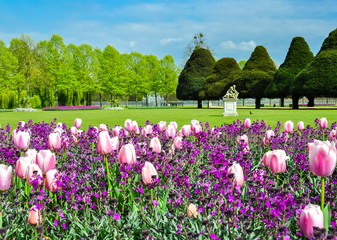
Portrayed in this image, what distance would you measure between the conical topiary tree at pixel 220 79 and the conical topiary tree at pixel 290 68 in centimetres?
723

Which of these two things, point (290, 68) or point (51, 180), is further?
point (290, 68)

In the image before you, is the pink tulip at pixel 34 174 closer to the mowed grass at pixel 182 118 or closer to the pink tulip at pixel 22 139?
the pink tulip at pixel 22 139

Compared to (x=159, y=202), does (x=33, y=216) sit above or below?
above

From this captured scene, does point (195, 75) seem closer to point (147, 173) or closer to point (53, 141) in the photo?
point (53, 141)

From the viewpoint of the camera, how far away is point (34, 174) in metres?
3.13

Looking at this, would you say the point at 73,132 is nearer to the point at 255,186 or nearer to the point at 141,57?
the point at 255,186

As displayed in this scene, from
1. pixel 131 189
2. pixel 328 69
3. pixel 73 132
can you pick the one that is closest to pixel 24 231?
pixel 131 189

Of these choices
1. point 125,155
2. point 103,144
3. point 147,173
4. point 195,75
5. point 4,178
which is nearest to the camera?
point 4,178

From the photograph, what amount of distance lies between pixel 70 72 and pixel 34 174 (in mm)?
54654

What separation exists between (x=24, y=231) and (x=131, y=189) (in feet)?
3.36

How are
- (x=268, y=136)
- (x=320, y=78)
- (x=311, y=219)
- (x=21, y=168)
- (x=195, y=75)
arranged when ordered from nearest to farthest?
1. (x=311, y=219)
2. (x=21, y=168)
3. (x=268, y=136)
4. (x=320, y=78)
5. (x=195, y=75)

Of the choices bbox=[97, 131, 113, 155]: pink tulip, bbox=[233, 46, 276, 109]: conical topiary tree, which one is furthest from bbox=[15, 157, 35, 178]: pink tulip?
bbox=[233, 46, 276, 109]: conical topiary tree

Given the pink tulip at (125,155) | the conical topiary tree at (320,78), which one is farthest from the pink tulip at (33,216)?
the conical topiary tree at (320,78)

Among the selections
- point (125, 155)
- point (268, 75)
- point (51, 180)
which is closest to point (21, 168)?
point (51, 180)
